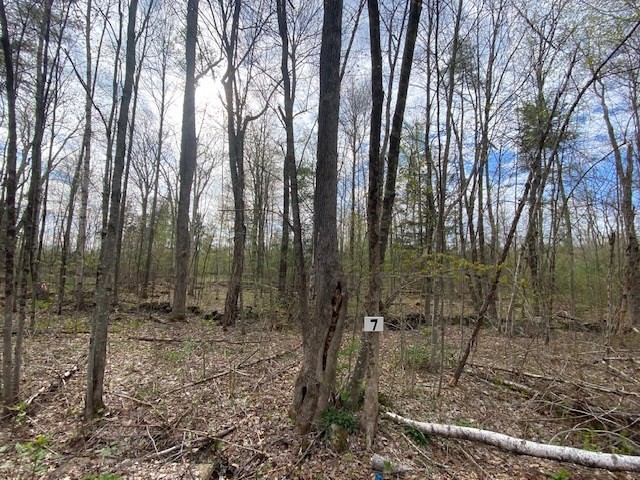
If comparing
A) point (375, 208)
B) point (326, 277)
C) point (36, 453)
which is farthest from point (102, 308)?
point (375, 208)

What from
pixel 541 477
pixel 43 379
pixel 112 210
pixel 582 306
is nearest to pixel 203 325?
pixel 43 379

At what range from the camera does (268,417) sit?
12.2 feet

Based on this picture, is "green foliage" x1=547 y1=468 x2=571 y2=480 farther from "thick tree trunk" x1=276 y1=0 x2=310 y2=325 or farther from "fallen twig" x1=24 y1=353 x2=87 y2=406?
"fallen twig" x1=24 y1=353 x2=87 y2=406

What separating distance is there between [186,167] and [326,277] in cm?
739

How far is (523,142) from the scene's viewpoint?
6.28 m

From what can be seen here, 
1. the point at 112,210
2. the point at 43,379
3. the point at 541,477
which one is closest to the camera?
the point at 541,477

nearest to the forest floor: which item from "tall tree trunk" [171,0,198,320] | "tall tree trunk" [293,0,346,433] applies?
"tall tree trunk" [293,0,346,433]

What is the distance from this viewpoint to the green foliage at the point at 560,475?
3.02 metres

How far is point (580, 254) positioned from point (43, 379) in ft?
47.0

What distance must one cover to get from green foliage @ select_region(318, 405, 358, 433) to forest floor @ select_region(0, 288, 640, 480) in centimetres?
10

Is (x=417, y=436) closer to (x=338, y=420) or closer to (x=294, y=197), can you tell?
(x=338, y=420)

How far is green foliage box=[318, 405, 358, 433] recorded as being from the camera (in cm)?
331

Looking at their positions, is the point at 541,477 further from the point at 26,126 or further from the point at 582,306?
the point at 26,126

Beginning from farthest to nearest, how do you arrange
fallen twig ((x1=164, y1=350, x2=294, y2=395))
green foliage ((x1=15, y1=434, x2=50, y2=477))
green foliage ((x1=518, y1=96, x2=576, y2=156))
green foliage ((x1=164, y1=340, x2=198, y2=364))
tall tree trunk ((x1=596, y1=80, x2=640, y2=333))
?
1. tall tree trunk ((x1=596, y1=80, x2=640, y2=333))
2. green foliage ((x1=518, y1=96, x2=576, y2=156))
3. green foliage ((x1=164, y1=340, x2=198, y2=364))
4. fallen twig ((x1=164, y1=350, x2=294, y2=395))
5. green foliage ((x1=15, y1=434, x2=50, y2=477))
